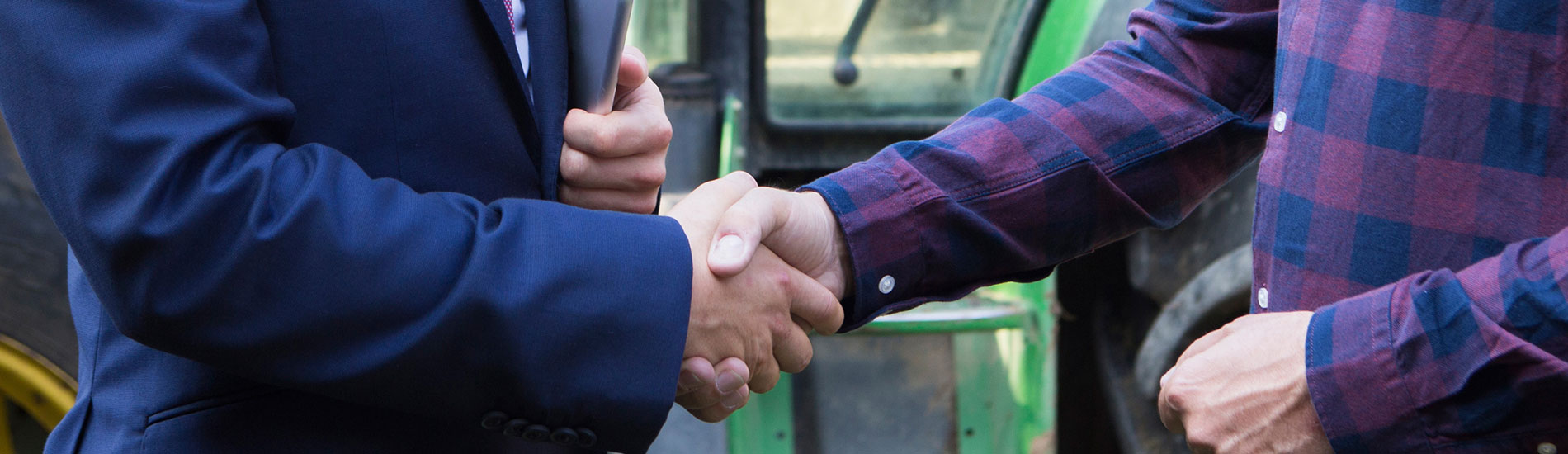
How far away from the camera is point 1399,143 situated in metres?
1.07

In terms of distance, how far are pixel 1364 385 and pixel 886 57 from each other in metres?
1.92

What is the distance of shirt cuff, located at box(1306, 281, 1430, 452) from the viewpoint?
37.7 inches

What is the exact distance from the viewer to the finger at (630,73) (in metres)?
1.18

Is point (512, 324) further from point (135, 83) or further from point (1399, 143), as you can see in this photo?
point (1399, 143)

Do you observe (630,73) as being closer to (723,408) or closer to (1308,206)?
(723,408)

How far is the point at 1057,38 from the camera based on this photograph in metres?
2.70

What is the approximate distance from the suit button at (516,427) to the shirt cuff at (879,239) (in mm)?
521

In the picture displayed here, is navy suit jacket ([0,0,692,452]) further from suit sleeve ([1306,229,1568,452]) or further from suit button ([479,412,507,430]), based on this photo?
suit sleeve ([1306,229,1568,452])

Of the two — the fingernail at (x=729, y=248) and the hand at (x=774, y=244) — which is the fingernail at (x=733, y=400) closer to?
the hand at (x=774, y=244)

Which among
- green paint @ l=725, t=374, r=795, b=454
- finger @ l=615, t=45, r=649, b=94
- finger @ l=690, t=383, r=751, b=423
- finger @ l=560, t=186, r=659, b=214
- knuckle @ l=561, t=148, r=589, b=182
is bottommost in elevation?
green paint @ l=725, t=374, r=795, b=454

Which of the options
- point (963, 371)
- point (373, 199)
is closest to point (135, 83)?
point (373, 199)

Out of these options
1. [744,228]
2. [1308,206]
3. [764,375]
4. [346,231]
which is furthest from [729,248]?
[1308,206]

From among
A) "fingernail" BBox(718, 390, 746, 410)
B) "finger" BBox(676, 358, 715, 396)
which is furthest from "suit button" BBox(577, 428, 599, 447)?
"fingernail" BBox(718, 390, 746, 410)

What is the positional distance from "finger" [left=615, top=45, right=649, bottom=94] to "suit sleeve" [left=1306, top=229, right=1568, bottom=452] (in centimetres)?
65
